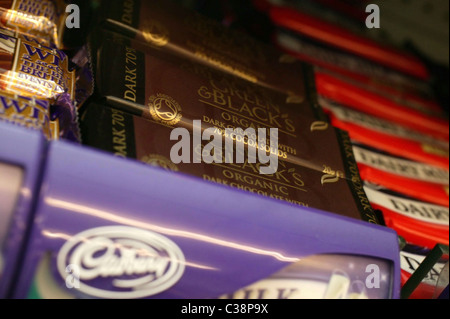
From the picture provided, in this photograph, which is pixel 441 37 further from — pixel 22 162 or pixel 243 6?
pixel 22 162

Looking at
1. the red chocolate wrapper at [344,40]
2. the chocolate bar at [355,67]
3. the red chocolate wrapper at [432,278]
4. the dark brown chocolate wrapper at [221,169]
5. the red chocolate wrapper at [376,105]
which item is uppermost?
the red chocolate wrapper at [344,40]

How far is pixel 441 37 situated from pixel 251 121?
8.02ft

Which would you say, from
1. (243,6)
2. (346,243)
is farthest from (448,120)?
(346,243)

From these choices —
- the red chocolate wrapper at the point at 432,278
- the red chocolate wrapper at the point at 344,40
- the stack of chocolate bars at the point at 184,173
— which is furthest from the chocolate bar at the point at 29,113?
the red chocolate wrapper at the point at 344,40

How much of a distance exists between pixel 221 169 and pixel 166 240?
0.29m

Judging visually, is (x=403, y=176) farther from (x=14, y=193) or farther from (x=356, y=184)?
(x=14, y=193)

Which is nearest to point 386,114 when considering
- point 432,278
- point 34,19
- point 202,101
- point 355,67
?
point 355,67

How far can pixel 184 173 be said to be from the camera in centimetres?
100

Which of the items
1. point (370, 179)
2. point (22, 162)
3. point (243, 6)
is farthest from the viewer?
point (243, 6)

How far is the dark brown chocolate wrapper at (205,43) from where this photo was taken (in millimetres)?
1438

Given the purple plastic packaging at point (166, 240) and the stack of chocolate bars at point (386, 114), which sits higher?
the stack of chocolate bars at point (386, 114)

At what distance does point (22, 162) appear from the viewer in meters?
0.78

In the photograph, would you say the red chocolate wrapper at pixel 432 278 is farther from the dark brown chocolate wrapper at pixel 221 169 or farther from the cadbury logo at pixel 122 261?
the cadbury logo at pixel 122 261

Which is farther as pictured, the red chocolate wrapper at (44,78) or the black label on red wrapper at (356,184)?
the black label on red wrapper at (356,184)
